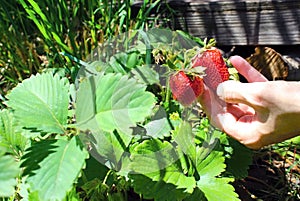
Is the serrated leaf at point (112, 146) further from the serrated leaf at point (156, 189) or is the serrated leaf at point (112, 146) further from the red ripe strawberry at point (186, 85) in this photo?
the red ripe strawberry at point (186, 85)

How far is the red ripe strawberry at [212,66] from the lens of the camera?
131cm

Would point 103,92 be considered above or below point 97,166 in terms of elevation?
above

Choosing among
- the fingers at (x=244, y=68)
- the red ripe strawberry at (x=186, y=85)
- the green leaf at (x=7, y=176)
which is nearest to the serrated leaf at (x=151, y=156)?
the red ripe strawberry at (x=186, y=85)

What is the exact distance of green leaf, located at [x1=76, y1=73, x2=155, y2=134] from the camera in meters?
1.15

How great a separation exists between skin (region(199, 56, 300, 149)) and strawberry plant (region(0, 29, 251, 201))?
2.8 inches

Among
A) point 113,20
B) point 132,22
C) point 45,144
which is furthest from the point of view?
point 132,22

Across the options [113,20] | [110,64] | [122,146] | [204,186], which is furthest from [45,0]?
[204,186]

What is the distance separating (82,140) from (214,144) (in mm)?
380

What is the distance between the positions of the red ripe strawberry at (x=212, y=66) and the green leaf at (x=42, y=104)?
0.33 m

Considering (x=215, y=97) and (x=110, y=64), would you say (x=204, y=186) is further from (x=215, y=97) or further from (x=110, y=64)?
(x=110, y=64)

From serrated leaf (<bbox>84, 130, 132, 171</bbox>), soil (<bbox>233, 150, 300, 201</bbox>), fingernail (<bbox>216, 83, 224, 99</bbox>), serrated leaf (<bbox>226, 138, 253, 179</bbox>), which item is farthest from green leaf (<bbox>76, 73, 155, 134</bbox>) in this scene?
soil (<bbox>233, 150, 300, 201</bbox>)

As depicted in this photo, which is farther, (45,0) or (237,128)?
(45,0)

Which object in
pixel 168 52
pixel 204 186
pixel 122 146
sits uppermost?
pixel 168 52

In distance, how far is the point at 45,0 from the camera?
200 centimetres
